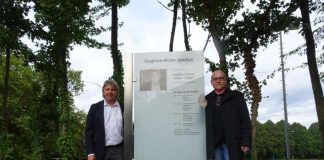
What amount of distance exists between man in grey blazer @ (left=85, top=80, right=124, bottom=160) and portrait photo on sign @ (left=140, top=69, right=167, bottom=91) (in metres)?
0.65

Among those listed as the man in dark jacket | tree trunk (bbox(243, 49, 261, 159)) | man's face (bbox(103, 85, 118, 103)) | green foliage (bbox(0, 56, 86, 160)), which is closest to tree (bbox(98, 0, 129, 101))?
green foliage (bbox(0, 56, 86, 160))

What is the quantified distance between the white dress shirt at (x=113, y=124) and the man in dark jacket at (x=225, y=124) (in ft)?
3.96

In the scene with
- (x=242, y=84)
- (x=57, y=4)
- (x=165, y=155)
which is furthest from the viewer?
(x=57, y=4)

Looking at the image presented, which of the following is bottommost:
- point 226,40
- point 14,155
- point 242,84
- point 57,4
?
point 14,155

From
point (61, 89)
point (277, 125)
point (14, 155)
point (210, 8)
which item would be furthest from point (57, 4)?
point (277, 125)

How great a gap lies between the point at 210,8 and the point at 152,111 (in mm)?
8176

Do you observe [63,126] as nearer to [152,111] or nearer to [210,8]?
[210,8]

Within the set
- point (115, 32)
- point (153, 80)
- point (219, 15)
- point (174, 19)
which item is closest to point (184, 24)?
point (174, 19)

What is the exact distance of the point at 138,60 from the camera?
7207mm

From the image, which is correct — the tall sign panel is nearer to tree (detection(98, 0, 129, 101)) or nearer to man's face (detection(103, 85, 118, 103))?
man's face (detection(103, 85, 118, 103))

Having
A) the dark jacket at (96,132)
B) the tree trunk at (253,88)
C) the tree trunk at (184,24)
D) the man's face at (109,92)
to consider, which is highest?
the tree trunk at (184,24)

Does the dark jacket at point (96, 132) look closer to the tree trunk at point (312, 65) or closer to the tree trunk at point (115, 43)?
the tree trunk at point (312, 65)

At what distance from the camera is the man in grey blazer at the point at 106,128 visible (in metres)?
6.46

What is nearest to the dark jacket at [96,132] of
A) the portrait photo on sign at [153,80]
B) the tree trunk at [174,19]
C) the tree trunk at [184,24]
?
the portrait photo on sign at [153,80]
